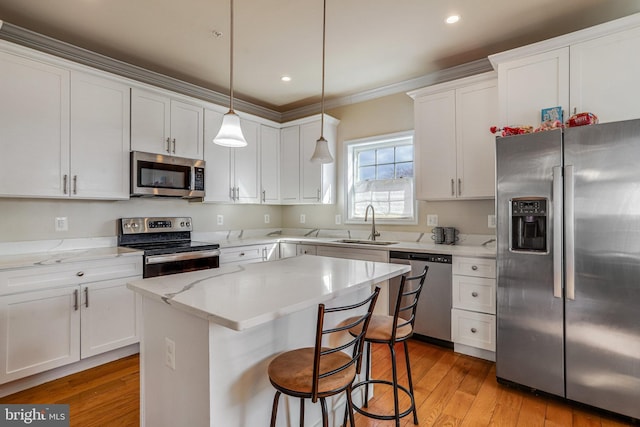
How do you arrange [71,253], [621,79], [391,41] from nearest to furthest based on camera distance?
[621,79] < [71,253] < [391,41]

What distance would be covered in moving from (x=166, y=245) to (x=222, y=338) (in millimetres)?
2252

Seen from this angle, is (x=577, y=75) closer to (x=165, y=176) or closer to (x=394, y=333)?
(x=394, y=333)

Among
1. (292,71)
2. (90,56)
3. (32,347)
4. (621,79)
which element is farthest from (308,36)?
(32,347)

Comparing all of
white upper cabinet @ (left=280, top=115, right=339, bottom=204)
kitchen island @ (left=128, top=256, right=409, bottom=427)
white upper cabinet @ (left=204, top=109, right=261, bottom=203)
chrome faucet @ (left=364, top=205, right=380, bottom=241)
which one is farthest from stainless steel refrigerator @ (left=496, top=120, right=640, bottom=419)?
white upper cabinet @ (left=204, top=109, right=261, bottom=203)

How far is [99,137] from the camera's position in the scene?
9.00ft

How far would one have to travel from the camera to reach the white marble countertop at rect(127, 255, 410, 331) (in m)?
1.12

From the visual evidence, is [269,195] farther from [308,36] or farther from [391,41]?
[391,41]

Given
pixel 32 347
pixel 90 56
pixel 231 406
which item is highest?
pixel 90 56

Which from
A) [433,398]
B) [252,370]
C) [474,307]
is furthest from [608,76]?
[252,370]

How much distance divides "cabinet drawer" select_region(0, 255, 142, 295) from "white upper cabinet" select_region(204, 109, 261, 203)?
3.75 feet

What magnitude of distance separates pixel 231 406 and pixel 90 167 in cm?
241

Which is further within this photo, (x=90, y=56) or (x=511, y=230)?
(x=90, y=56)

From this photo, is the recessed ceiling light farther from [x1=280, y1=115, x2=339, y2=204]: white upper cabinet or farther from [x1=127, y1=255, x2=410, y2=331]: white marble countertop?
[x1=127, y1=255, x2=410, y2=331]: white marble countertop

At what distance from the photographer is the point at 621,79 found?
215 cm
